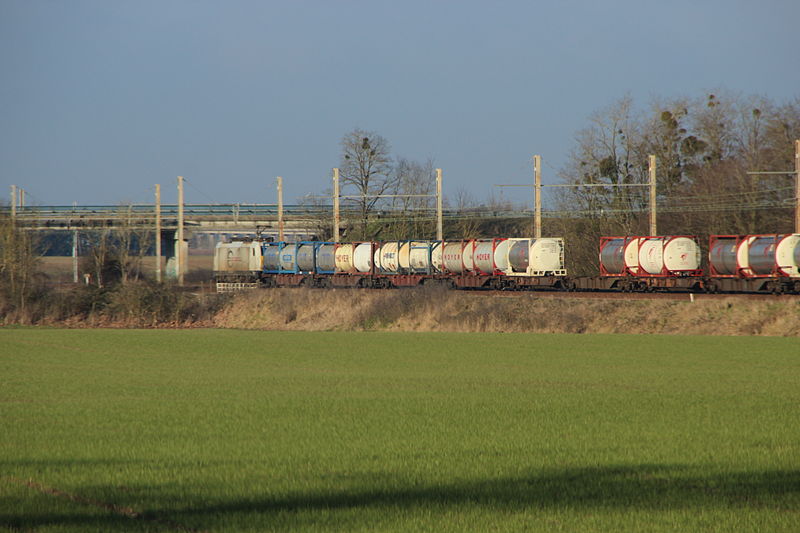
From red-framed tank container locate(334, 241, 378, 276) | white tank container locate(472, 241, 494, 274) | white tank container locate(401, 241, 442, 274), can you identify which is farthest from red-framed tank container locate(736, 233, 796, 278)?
red-framed tank container locate(334, 241, 378, 276)

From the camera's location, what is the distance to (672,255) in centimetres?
5019

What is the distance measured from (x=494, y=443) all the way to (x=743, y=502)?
5081mm

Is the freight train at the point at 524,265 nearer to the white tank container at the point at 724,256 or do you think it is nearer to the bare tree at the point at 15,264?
the white tank container at the point at 724,256

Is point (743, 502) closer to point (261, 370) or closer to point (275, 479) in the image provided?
point (275, 479)

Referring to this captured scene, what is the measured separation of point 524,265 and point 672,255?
8665mm

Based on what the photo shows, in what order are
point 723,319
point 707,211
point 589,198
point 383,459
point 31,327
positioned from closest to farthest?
point 383,459 → point 723,319 → point 31,327 → point 707,211 → point 589,198

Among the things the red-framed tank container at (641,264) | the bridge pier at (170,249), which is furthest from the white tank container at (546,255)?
the bridge pier at (170,249)

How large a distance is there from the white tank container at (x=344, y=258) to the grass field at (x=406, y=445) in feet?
112

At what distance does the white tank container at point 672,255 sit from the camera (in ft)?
165

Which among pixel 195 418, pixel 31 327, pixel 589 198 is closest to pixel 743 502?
pixel 195 418

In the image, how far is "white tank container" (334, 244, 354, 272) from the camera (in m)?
67.0

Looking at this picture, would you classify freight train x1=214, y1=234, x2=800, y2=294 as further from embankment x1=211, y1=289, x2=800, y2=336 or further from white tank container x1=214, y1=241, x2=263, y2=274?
embankment x1=211, y1=289, x2=800, y2=336

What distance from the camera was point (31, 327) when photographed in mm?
56156

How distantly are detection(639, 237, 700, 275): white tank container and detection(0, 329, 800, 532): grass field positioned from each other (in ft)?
58.7
